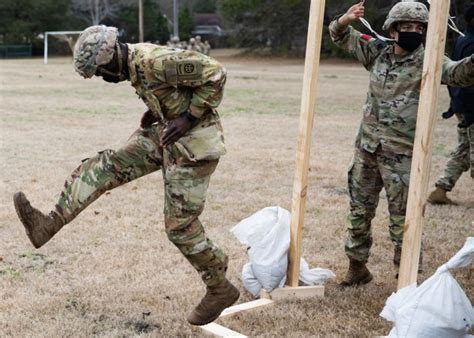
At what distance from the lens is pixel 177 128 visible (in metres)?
4.21

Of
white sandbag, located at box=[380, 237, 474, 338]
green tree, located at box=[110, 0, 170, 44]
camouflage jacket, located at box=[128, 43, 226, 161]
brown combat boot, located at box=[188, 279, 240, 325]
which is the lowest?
green tree, located at box=[110, 0, 170, 44]

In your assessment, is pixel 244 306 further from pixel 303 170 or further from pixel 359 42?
pixel 359 42

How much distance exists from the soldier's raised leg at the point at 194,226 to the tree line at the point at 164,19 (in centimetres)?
3878

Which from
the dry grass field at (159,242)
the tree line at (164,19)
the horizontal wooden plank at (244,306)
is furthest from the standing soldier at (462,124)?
the tree line at (164,19)

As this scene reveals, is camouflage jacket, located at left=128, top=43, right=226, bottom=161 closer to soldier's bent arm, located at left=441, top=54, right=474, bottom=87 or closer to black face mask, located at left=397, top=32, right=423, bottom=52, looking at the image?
black face mask, located at left=397, top=32, right=423, bottom=52

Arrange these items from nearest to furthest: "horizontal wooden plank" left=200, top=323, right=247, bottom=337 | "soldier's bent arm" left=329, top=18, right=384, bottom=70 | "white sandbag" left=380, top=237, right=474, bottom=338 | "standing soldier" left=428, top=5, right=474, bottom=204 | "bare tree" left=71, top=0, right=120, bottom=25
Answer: "white sandbag" left=380, top=237, right=474, bottom=338, "horizontal wooden plank" left=200, top=323, right=247, bottom=337, "soldier's bent arm" left=329, top=18, right=384, bottom=70, "standing soldier" left=428, top=5, right=474, bottom=204, "bare tree" left=71, top=0, right=120, bottom=25

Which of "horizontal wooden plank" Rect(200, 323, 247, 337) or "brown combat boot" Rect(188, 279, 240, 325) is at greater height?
"brown combat boot" Rect(188, 279, 240, 325)

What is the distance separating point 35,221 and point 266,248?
1.65 metres

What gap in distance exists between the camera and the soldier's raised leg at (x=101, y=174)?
4.38m

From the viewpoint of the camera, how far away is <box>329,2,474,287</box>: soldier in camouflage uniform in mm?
4988

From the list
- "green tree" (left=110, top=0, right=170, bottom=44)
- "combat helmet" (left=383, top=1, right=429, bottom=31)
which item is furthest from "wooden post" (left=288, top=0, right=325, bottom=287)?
"green tree" (left=110, top=0, right=170, bottom=44)

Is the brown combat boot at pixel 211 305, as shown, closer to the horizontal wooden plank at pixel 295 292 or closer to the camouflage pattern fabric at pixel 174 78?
the horizontal wooden plank at pixel 295 292

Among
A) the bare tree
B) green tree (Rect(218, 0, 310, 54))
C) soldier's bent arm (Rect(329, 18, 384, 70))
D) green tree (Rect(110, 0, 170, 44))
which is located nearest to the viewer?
soldier's bent arm (Rect(329, 18, 384, 70))

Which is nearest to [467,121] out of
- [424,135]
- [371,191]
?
[371,191]
